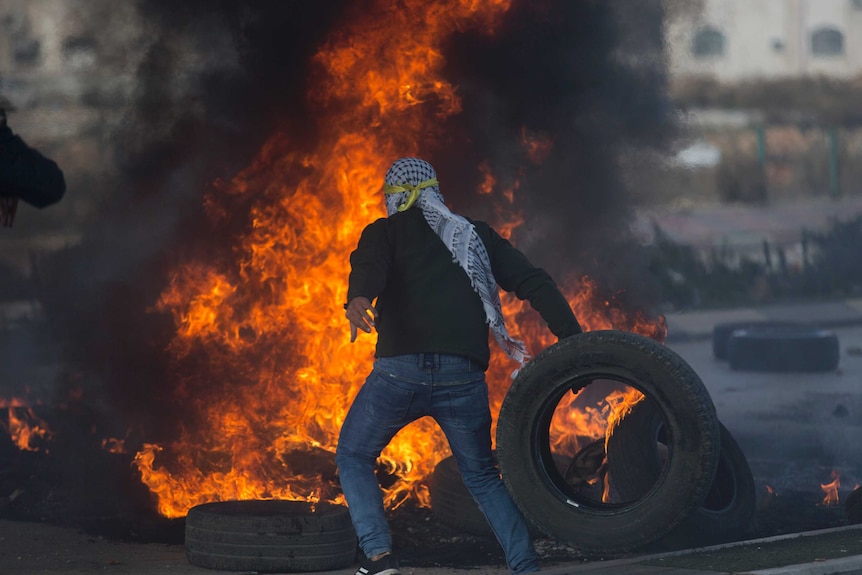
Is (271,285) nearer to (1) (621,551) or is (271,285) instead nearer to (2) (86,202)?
(1) (621,551)

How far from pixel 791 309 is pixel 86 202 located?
11.5 m

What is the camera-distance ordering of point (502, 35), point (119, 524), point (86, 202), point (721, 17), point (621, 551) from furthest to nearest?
point (721, 17) → point (86, 202) → point (502, 35) → point (119, 524) → point (621, 551)

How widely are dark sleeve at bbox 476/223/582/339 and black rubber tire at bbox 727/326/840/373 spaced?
9.01m

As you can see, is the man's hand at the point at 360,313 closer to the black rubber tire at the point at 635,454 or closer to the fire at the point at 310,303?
the black rubber tire at the point at 635,454

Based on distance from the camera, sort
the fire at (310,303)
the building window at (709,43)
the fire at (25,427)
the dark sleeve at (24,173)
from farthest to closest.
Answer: the building window at (709,43), the fire at (25,427), the fire at (310,303), the dark sleeve at (24,173)

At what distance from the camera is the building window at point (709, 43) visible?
16.9 metres

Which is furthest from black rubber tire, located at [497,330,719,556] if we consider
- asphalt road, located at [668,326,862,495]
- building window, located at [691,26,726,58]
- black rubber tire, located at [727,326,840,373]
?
building window, located at [691,26,726,58]

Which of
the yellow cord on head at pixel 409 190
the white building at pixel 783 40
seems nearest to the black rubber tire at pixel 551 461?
the yellow cord on head at pixel 409 190

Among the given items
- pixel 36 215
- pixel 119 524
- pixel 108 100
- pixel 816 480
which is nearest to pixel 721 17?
pixel 108 100

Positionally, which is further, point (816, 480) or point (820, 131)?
point (820, 131)

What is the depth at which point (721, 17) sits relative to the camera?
20453mm

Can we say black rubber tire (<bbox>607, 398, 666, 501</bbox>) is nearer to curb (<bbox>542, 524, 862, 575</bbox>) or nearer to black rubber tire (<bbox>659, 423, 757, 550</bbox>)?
black rubber tire (<bbox>659, 423, 757, 550</bbox>)

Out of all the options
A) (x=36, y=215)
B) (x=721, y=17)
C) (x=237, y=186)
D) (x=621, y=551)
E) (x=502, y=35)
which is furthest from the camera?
(x=721, y=17)

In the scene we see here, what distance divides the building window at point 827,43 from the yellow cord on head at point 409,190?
1775 cm
